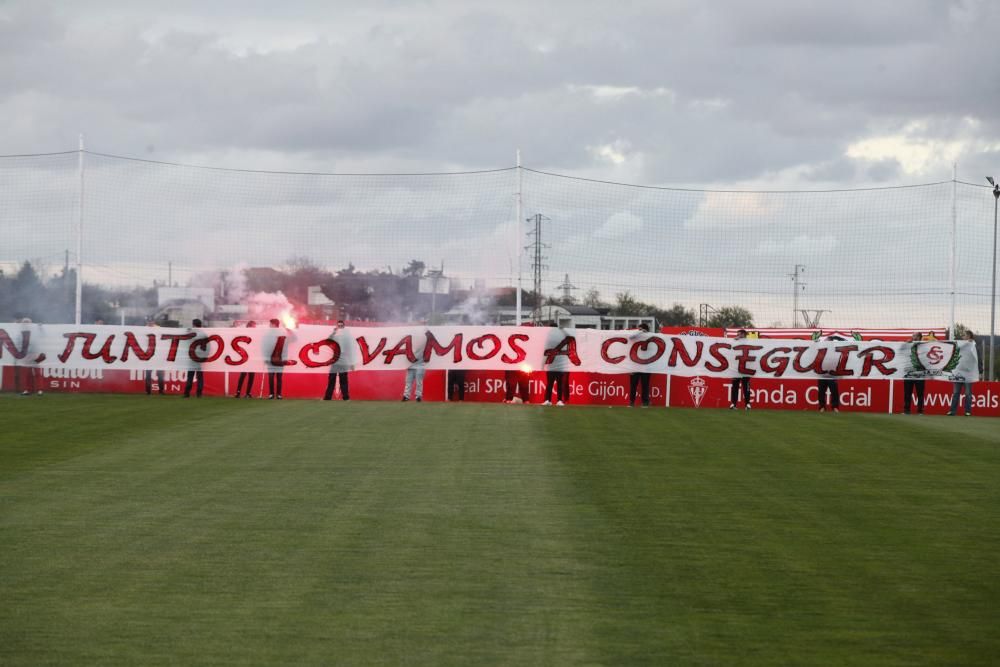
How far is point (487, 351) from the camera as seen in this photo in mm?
23656

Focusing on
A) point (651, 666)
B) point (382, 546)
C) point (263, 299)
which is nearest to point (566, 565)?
point (382, 546)

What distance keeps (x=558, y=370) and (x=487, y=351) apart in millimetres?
1566

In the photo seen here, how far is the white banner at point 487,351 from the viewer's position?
23.5m

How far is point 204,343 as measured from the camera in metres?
24.0

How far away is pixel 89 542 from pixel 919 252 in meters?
21.5

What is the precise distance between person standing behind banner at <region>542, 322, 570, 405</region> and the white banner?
1.1 inches

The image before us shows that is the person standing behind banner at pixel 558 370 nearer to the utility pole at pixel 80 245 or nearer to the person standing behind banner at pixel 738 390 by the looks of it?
the person standing behind banner at pixel 738 390

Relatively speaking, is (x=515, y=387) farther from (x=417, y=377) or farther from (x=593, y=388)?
(x=417, y=377)

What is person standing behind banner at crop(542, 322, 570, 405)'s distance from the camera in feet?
75.9

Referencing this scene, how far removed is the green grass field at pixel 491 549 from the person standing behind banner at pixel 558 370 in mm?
7585

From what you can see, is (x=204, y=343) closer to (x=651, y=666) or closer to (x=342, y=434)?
(x=342, y=434)

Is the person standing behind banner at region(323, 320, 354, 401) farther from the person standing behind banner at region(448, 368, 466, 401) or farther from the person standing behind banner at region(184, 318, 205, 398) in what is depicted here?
the person standing behind banner at region(184, 318, 205, 398)

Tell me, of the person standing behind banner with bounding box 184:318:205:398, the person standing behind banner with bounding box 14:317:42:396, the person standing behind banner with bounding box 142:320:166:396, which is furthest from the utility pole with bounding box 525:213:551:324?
the person standing behind banner with bounding box 14:317:42:396

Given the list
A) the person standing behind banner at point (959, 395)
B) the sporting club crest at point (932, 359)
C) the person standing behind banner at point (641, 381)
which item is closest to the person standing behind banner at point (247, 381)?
the person standing behind banner at point (641, 381)
